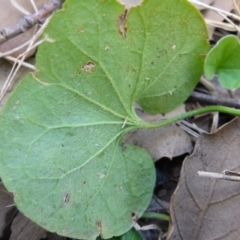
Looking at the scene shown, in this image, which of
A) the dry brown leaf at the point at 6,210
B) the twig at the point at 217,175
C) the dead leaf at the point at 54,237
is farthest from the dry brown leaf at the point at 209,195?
the dry brown leaf at the point at 6,210

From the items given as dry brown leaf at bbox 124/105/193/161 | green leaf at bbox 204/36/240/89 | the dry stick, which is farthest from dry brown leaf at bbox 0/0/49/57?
green leaf at bbox 204/36/240/89

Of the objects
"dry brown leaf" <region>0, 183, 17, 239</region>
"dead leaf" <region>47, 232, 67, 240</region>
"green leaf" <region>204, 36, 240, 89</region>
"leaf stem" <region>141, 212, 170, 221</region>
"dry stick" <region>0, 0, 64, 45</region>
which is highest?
"dry stick" <region>0, 0, 64, 45</region>

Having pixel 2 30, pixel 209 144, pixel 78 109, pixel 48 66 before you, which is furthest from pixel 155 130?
pixel 2 30

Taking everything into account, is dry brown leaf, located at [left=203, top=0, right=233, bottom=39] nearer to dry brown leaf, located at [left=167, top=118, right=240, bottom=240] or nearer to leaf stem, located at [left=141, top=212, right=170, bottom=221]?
dry brown leaf, located at [left=167, top=118, right=240, bottom=240]

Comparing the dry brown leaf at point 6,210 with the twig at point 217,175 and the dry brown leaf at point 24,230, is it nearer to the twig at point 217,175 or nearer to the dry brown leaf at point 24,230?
the dry brown leaf at point 24,230

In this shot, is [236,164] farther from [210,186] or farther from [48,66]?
[48,66]

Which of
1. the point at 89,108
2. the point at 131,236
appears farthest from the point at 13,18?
the point at 131,236
